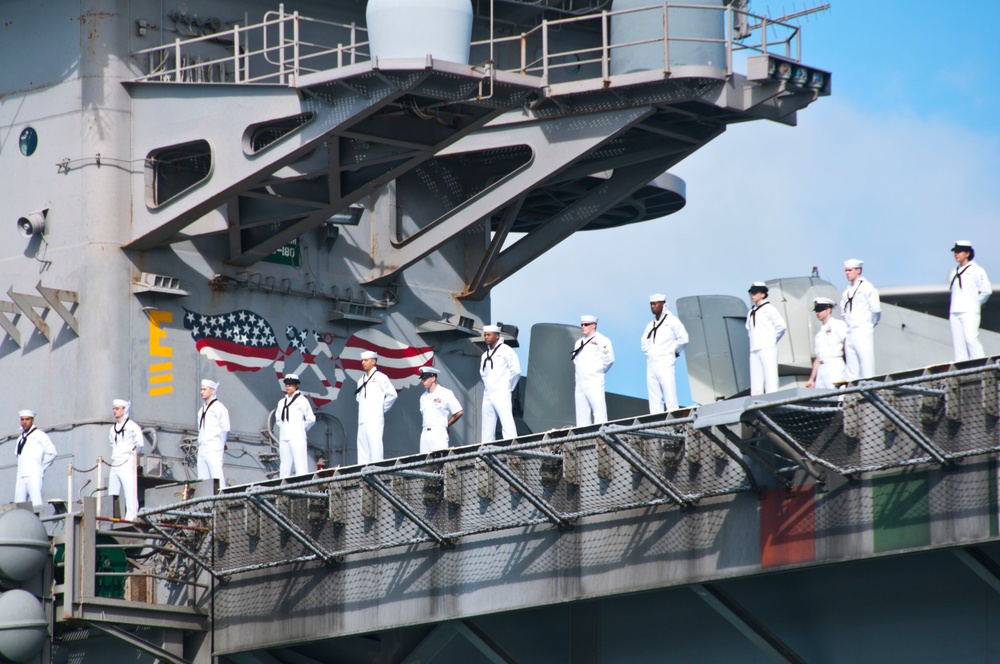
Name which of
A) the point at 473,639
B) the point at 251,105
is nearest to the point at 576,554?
the point at 473,639

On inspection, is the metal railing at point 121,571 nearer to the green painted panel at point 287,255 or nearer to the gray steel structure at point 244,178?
the gray steel structure at point 244,178

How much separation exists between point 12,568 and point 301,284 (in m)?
7.69

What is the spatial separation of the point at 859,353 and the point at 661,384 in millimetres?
2813

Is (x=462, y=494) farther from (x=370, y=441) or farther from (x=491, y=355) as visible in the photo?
(x=370, y=441)

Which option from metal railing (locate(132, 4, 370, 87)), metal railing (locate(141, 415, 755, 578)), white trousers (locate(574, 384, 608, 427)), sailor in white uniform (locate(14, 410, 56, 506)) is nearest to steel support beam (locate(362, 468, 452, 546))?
metal railing (locate(141, 415, 755, 578))

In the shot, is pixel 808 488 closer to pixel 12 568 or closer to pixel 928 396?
pixel 928 396

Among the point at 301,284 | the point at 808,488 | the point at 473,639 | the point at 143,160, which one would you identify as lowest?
the point at 473,639

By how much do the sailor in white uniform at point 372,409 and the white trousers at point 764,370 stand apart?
548cm

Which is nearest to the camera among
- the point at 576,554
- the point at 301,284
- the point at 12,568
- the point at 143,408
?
the point at 576,554

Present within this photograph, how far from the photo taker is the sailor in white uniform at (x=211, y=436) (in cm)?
2319

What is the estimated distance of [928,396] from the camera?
16.7 meters

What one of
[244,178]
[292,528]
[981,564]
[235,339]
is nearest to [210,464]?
[235,339]

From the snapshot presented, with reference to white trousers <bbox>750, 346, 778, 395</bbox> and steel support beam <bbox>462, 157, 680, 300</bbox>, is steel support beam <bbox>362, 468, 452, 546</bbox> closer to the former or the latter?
white trousers <bbox>750, 346, 778, 395</bbox>

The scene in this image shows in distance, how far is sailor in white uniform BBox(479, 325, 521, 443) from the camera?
22625 mm
